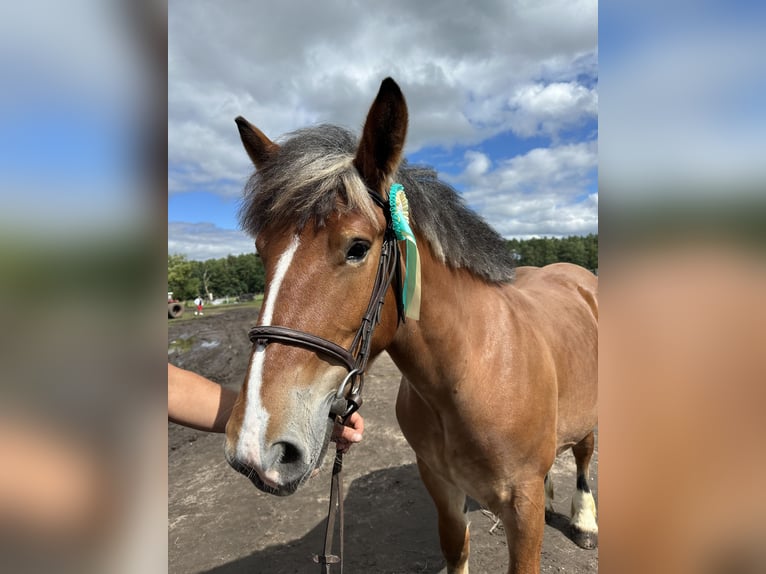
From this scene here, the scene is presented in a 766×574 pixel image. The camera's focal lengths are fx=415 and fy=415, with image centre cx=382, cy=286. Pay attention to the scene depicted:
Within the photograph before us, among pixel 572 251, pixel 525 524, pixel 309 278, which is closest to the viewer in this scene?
pixel 309 278

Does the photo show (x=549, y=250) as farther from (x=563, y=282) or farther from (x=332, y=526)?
(x=332, y=526)

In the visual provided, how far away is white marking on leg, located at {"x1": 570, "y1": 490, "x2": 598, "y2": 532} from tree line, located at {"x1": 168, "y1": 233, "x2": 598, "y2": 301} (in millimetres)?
28515

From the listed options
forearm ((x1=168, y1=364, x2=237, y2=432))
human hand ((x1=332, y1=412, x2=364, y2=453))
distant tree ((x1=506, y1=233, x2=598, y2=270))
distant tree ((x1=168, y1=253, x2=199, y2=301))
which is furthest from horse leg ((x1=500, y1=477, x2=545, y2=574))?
distant tree ((x1=506, y1=233, x2=598, y2=270))

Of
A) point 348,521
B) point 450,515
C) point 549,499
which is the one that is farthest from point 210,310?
point 450,515

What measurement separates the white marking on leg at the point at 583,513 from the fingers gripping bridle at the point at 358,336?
11.1 ft

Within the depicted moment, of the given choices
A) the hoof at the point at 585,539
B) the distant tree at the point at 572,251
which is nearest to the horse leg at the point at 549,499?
the hoof at the point at 585,539

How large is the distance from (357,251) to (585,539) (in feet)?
12.6

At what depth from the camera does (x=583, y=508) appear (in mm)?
4012

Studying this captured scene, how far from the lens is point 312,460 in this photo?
1555 millimetres

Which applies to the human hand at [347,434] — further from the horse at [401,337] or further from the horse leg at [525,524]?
the horse leg at [525,524]

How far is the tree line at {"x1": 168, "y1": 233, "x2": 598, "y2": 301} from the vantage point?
37.7 m
